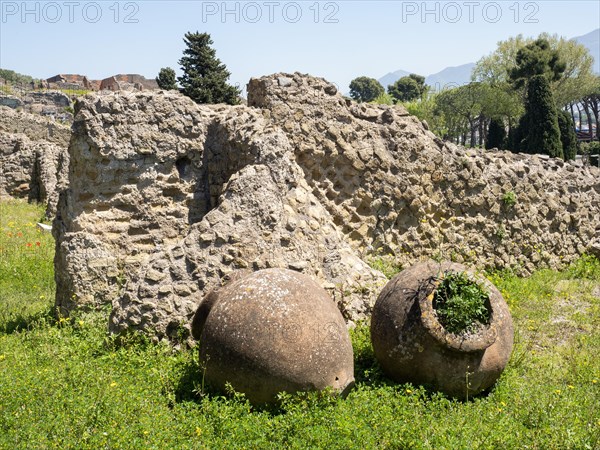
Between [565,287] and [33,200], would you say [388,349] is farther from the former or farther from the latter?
[33,200]

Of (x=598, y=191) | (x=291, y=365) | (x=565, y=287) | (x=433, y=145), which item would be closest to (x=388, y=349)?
(x=291, y=365)

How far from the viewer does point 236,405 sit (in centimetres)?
621

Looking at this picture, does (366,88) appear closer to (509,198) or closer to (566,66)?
(566,66)

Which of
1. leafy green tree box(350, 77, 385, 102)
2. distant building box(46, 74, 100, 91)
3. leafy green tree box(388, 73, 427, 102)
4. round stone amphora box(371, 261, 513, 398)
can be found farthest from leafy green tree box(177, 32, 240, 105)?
leafy green tree box(350, 77, 385, 102)

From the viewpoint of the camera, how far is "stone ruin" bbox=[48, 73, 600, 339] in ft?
26.9

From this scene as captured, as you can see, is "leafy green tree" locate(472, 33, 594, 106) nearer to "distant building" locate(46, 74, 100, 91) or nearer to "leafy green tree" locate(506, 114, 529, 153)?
"leafy green tree" locate(506, 114, 529, 153)

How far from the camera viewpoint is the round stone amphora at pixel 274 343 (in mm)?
6188

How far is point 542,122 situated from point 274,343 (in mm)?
29806

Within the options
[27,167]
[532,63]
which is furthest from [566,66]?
[27,167]

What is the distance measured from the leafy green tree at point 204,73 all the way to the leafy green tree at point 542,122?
1584cm

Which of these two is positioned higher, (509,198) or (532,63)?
(532,63)

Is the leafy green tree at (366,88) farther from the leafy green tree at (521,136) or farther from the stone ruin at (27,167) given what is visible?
the stone ruin at (27,167)

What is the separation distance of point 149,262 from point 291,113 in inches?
148

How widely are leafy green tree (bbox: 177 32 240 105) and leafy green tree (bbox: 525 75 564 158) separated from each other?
52.0 feet
